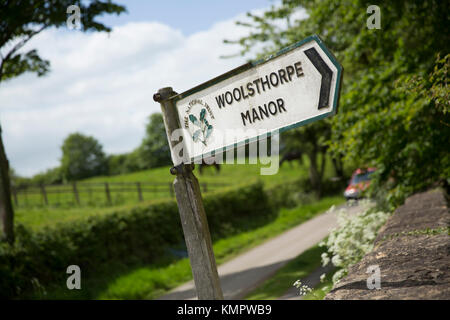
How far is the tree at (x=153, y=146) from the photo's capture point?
38162 mm

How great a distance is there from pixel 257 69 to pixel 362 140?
5612mm

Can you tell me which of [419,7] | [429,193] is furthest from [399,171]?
[419,7]

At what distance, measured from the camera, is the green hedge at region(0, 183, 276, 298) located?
10547 mm

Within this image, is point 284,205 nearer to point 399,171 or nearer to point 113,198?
point 113,198

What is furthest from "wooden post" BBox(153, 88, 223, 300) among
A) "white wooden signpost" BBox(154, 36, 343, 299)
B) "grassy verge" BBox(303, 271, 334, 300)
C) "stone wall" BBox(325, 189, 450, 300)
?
"grassy verge" BBox(303, 271, 334, 300)

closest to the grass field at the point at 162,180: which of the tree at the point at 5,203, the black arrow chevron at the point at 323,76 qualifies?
the tree at the point at 5,203

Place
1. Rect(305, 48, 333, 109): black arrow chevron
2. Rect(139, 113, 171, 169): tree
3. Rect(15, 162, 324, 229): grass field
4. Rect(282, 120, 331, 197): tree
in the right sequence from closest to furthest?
Rect(305, 48, 333, 109): black arrow chevron, Rect(15, 162, 324, 229): grass field, Rect(282, 120, 331, 197): tree, Rect(139, 113, 171, 169): tree

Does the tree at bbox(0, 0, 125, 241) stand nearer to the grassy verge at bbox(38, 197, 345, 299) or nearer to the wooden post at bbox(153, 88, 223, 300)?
the grassy verge at bbox(38, 197, 345, 299)

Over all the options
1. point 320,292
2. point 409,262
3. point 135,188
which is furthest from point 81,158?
point 409,262

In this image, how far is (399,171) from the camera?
319 inches

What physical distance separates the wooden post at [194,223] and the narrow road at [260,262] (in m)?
6.54

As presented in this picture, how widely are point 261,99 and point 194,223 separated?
0.95 m

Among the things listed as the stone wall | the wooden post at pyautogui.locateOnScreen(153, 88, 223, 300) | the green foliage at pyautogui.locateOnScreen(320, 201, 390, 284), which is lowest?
the green foliage at pyautogui.locateOnScreen(320, 201, 390, 284)

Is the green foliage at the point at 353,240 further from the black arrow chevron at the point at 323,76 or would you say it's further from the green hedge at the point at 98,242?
the green hedge at the point at 98,242
